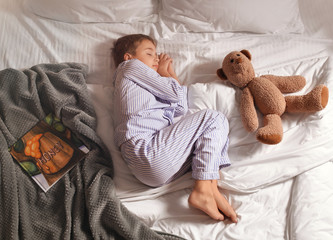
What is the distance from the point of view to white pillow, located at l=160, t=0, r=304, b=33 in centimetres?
153

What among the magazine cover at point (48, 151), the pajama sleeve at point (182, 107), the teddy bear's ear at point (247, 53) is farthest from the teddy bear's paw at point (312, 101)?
the magazine cover at point (48, 151)

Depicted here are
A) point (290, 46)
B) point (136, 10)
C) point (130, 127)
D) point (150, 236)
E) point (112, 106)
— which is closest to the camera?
point (150, 236)

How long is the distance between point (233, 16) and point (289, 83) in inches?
19.1

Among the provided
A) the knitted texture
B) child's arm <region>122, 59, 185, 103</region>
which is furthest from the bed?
child's arm <region>122, 59, 185, 103</region>

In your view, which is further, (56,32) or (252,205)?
(56,32)

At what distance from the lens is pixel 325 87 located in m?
1.20

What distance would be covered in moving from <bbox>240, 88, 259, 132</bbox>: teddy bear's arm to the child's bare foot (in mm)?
270

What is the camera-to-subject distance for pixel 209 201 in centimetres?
105

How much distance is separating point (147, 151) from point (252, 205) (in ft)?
1.35

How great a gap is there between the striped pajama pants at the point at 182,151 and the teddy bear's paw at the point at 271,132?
135mm

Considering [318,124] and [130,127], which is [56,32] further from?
[318,124]

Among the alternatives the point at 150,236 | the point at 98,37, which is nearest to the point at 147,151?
the point at 150,236

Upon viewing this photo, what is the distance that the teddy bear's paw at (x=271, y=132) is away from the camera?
3.68 feet

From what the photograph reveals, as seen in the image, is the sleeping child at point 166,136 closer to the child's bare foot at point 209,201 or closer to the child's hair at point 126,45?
the child's bare foot at point 209,201
